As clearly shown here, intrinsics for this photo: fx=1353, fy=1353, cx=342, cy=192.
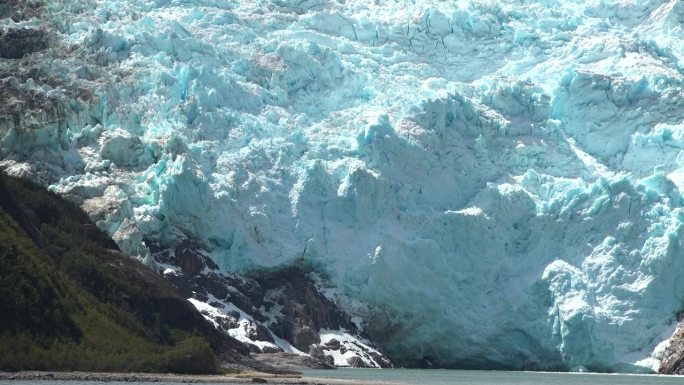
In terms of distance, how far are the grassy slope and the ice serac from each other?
14.4 m

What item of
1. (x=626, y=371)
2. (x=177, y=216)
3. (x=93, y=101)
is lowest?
(x=626, y=371)

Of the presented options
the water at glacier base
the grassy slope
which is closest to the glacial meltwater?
the water at glacier base

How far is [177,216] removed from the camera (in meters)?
95.2

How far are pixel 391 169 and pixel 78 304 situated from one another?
4125 cm

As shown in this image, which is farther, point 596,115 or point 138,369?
point 596,115

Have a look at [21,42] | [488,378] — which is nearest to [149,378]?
[488,378]

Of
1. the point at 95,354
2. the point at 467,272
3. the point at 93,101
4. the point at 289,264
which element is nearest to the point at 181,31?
the point at 93,101

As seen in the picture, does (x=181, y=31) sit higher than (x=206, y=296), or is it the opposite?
(x=181, y=31)

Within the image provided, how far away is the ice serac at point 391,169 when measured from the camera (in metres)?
94.7

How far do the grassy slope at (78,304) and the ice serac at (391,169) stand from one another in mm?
14425

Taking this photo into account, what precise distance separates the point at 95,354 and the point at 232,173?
39.9 meters

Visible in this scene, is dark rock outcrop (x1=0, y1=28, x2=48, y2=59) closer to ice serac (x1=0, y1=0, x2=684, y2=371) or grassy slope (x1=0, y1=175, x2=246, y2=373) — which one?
ice serac (x1=0, y1=0, x2=684, y2=371)

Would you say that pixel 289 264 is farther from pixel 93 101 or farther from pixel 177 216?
pixel 93 101

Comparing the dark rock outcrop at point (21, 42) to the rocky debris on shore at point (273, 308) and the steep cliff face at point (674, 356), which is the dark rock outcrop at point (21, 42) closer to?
the rocky debris on shore at point (273, 308)
